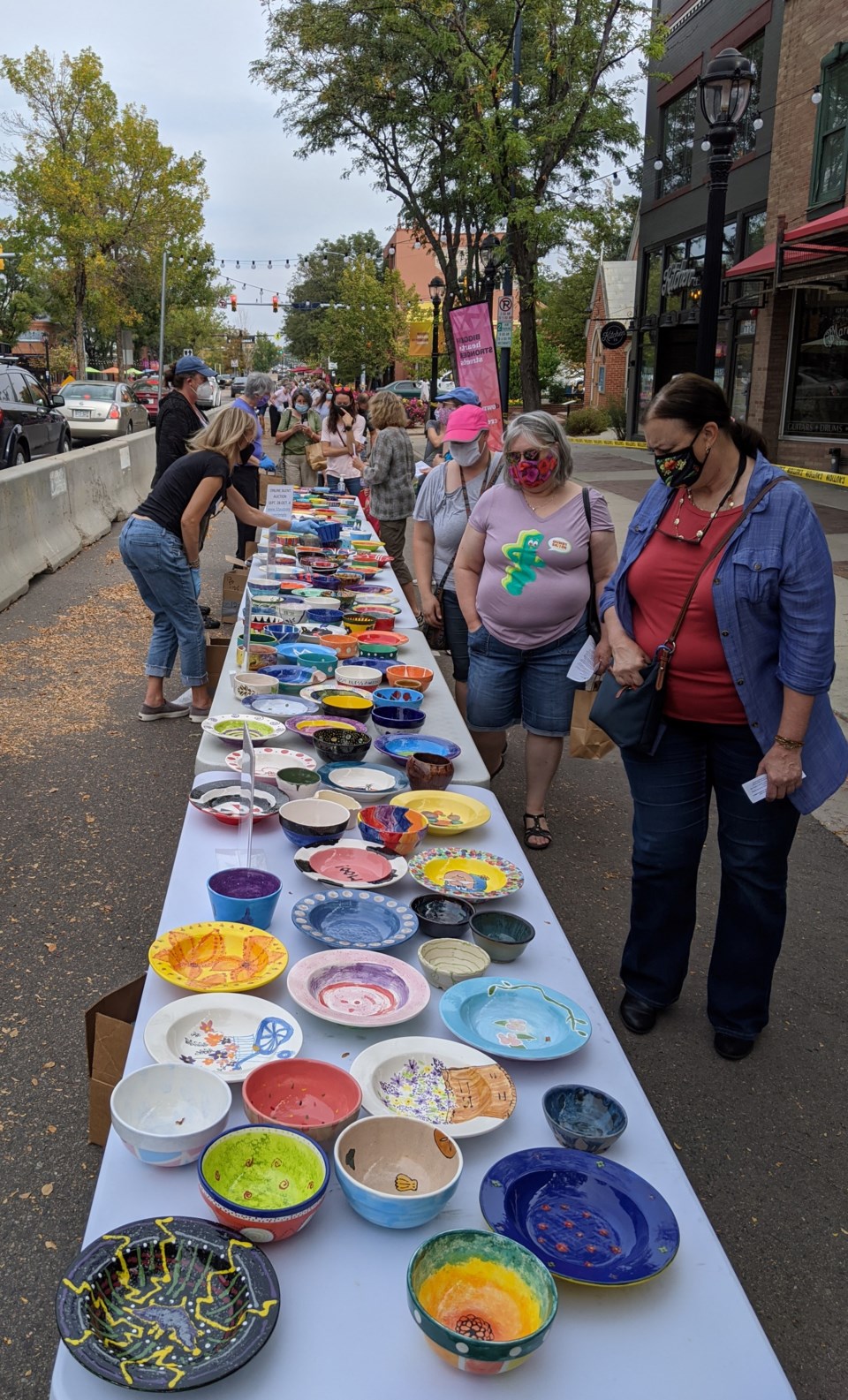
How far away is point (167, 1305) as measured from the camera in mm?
1316

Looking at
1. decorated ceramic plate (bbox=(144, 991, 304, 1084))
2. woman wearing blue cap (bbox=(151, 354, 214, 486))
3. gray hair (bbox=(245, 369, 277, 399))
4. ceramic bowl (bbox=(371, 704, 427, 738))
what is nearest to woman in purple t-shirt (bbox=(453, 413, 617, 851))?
ceramic bowl (bbox=(371, 704, 427, 738))

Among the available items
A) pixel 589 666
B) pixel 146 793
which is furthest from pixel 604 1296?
pixel 146 793

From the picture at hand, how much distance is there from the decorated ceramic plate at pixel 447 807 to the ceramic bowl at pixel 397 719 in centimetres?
62

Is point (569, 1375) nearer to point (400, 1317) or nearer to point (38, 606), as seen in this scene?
point (400, 1317)

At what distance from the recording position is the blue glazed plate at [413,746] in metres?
3.29

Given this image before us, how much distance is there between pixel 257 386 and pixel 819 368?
12.0 m

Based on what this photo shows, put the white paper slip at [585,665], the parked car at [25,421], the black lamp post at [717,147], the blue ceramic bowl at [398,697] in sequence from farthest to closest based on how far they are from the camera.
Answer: the parked car at [25,421], the black lamp post at [717,147], the blue ceramic bowl at [398,697], the white paper slip at [585,665]

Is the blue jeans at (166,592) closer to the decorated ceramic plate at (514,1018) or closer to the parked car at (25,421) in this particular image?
the decorated ceramic plate at (514,1018)

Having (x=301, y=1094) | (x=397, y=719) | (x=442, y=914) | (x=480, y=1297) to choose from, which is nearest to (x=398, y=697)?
(x=397, y=719)

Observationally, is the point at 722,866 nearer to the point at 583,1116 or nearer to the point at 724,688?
the point at 724,688

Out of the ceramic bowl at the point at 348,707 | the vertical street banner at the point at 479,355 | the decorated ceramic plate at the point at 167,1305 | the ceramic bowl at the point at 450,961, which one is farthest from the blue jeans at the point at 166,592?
the vertical street banner at the point at 479,355

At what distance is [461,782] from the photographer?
10.4 feet

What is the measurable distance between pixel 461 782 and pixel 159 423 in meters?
Result: 5.38

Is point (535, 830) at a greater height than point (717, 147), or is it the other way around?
point (717, 147)
